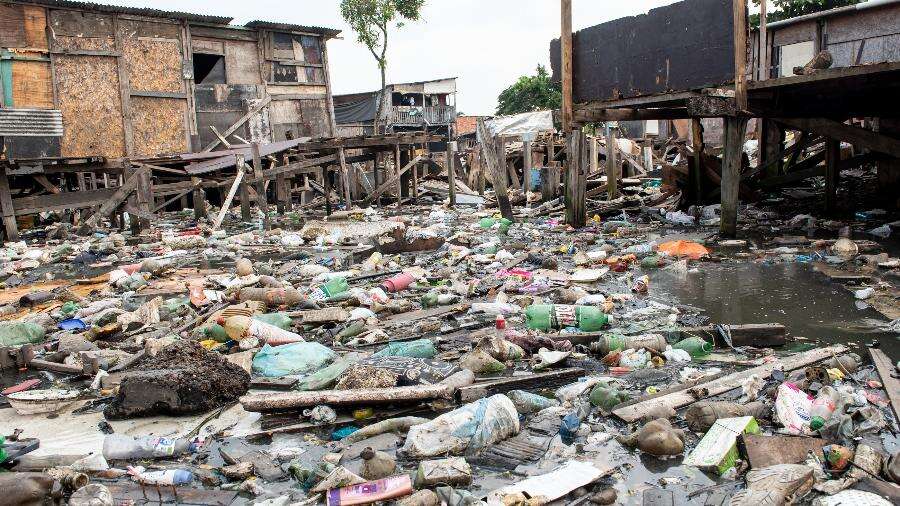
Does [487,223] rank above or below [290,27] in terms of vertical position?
below

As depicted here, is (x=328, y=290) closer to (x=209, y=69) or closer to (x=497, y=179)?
(x=497, y=179)

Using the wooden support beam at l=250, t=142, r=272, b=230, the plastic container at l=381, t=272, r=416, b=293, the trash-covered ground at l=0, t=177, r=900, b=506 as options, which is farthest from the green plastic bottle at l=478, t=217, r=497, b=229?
the plastic container at l=381, t=272, r=416, b=293

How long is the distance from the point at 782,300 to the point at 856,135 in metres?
4.71

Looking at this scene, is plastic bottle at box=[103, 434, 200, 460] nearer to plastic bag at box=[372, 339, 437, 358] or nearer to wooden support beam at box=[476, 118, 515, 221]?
plastic bag at box=[372, 339, 437, 358]

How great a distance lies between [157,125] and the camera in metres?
17.6

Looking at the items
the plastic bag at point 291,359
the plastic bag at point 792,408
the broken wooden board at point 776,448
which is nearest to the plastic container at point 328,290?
the plastic bag at point 291,359

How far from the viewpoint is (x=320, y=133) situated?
21.0 meters

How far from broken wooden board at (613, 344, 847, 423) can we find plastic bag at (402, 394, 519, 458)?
62 cm

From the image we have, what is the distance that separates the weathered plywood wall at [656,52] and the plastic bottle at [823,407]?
6.42m

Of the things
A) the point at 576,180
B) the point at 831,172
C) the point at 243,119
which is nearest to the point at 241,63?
the point at 243,119

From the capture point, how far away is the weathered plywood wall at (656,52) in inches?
362

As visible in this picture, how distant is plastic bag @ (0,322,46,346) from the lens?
19.0 ft

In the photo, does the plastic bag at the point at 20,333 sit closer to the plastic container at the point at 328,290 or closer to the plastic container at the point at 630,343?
the plastic container at the point at 328,290

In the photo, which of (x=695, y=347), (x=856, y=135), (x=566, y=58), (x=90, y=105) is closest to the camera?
(x=695, y=347)
